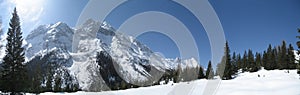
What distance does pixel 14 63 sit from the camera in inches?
1361

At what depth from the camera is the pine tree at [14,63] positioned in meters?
33.5

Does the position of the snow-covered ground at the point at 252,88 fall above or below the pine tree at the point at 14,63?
below

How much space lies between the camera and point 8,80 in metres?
33.3

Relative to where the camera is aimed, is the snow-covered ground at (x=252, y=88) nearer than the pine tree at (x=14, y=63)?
Yes

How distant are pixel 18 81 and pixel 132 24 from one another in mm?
15741

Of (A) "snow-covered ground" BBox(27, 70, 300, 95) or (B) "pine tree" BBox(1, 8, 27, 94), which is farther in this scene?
(B) "pine tree" BBox(1, 8, 27, 94)

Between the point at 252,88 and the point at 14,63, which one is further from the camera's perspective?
the point at 14,63

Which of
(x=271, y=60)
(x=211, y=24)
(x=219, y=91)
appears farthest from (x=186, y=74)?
Result: (x=211, y=24)

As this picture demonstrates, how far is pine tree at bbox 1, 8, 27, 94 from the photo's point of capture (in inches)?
1320

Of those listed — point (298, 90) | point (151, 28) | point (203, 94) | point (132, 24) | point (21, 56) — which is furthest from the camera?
point (151, 28)

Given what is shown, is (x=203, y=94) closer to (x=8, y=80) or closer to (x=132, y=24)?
(x=132, y=24)

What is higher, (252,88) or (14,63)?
(14,63)

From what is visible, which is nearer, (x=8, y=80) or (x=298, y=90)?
(x=298, y=90)

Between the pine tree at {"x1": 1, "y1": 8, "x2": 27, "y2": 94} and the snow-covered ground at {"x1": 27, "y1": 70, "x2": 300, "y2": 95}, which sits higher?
the pine tree at {"x1": 1, "y1": 8, "x2": 27, "y2": 94}
